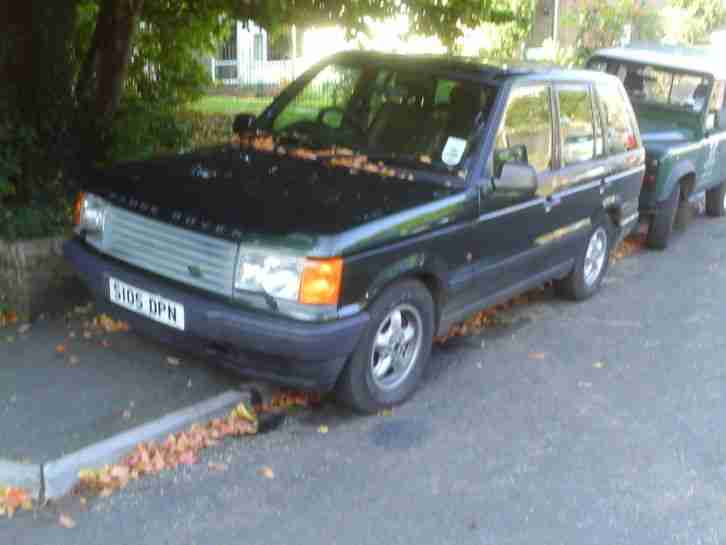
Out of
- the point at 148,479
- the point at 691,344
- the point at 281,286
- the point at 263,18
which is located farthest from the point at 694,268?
the point at 148,479

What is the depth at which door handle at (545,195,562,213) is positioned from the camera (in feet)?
19.3

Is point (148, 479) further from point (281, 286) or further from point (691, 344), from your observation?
point (691, 344)

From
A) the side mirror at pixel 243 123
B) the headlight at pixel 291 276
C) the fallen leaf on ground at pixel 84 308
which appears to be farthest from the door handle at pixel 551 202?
the fallen leaf on ground at pixel 84 308

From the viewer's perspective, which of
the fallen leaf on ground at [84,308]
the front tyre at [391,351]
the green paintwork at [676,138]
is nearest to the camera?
the front tyre at [391,351]

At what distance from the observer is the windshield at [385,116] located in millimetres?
5266

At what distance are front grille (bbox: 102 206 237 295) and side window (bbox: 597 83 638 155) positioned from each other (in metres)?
3.78

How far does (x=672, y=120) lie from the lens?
9.51 metres

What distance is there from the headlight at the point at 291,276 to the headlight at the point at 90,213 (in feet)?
3.46

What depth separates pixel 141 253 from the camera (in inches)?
178

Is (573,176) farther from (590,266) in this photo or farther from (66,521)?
(66,521)

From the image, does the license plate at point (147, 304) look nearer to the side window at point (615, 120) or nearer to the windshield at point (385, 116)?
the windshield at point (385, 116)

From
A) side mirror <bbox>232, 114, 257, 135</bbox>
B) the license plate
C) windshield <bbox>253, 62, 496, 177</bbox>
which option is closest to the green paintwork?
windshield <bbox>253, 62, 496, 177</bbox>

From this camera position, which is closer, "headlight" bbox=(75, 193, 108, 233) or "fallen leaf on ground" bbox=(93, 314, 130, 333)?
"headlight" bbox=(75, 193, 108, 233)

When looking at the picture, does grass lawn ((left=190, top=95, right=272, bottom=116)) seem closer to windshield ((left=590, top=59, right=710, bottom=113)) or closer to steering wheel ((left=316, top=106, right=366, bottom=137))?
windshield ((left=590, top=59, right=710, bottom=113))
